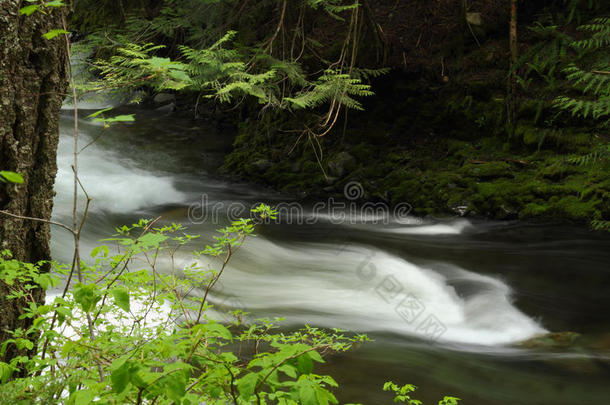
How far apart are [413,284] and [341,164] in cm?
343

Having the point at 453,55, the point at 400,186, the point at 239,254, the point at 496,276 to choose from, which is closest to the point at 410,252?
the point at 496,276

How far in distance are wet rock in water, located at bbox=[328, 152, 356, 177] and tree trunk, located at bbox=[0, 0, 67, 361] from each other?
6.17m

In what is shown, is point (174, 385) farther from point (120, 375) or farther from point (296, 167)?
point (296, 167)

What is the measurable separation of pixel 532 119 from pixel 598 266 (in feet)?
9.92

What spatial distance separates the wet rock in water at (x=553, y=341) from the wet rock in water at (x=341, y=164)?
15.4 ft

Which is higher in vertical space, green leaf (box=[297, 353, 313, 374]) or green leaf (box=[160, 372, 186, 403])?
green leaf (box=[297, 353, 313, 374])

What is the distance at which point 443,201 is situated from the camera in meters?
7.07

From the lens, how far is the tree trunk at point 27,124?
6.55ft

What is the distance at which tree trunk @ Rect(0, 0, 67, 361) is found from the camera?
2.00 m

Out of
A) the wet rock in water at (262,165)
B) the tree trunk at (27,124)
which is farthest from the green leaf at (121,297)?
the wet rock in water at (262,165)

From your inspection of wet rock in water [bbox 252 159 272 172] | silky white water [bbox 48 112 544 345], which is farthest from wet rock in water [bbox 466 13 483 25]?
wet rock in water [bbox 252 159 272 172]

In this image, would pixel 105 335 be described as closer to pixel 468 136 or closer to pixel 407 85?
pixel 468 136

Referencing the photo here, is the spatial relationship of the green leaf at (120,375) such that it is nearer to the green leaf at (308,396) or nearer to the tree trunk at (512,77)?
the green leaf at (308,396)

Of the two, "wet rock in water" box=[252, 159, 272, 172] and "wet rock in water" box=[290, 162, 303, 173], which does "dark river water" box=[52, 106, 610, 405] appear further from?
"wet rock in water" box=[290, 162, 303, 173]
